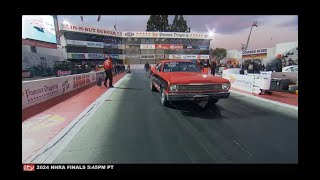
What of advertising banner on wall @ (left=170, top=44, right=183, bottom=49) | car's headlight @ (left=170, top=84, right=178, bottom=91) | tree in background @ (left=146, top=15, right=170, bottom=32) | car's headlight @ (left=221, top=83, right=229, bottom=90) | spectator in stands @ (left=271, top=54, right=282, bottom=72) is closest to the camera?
tree in background @ (left=146, top=15, right=170, bottom=32)

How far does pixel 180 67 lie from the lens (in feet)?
25.0

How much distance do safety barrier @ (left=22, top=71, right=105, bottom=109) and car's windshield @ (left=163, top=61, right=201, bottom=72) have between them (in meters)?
4.58

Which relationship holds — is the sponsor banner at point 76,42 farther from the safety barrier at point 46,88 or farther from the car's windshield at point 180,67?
the car's windshield at point 180,67

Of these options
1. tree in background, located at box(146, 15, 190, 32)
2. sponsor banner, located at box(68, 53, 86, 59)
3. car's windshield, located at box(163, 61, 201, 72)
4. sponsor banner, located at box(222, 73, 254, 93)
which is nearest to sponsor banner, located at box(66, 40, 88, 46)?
sponsor banner, located at box(68, 53, 86, 59)

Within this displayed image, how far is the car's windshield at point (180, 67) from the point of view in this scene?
750cm

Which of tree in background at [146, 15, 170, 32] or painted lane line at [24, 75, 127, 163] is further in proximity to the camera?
tree in background at [146, 15, 170, 32]

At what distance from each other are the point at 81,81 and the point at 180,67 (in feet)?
24.2

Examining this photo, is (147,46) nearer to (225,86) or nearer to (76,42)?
(76,42)

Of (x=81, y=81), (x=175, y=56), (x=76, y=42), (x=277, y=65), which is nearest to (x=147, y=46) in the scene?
(x=175, y=56)

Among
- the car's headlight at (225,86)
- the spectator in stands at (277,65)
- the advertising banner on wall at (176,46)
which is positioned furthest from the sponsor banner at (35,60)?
the spectator in stands at (277,65)

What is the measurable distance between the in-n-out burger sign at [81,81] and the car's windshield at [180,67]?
5.92 m

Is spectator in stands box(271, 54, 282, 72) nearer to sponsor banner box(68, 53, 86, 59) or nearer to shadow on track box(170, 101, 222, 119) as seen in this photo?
shadow on track box(170, 101, 222, 119)

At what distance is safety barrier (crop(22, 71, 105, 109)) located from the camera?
642 cm
